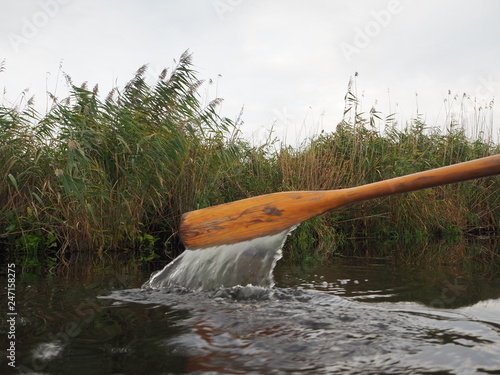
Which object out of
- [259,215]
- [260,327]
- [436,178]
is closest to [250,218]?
[259,215]

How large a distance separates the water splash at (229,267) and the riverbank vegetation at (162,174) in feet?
4.48

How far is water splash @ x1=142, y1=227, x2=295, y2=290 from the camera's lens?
2771 mm

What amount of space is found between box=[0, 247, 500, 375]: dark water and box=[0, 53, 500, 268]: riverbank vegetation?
1.28m

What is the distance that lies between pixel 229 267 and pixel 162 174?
2116 mm

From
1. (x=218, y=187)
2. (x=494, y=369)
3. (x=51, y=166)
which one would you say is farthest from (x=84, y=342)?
(x=218, y=187)

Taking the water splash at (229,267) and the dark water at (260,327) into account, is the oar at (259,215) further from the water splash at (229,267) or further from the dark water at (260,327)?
the dark water at (260,327)

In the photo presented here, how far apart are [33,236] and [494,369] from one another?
158 inches

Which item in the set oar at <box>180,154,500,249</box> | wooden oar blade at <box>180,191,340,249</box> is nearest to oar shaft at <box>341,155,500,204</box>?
oar at <box>180,154,500,249</box>

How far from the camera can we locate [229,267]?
284 centimetres

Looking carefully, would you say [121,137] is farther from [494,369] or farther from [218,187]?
[494,369]

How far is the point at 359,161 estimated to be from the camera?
6172 mm

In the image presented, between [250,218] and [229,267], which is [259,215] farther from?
[229,267]

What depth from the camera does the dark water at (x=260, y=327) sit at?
158cm

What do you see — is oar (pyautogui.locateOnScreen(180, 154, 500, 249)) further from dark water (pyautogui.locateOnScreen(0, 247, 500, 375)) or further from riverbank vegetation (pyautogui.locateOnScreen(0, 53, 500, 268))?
riverbank vegetation (pyautogui.locateOnScreen(0, 53, 500, 268))
